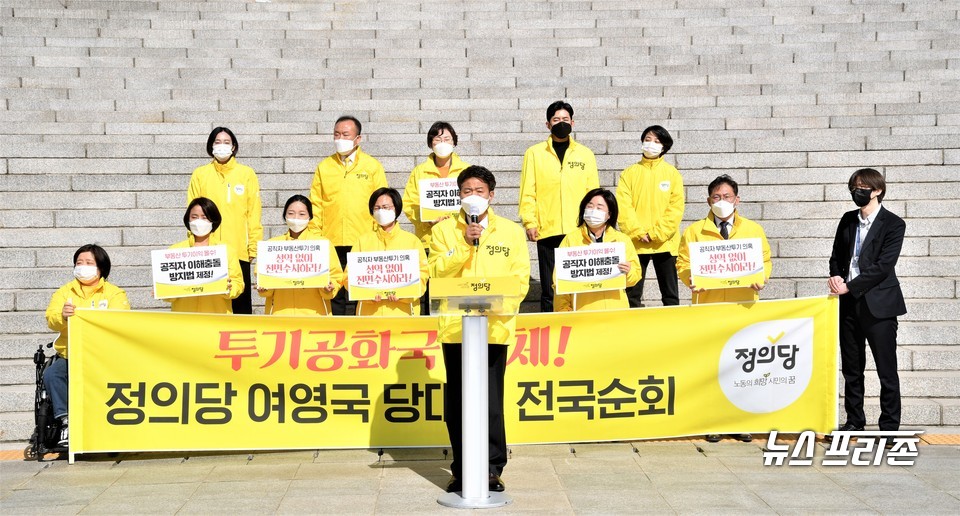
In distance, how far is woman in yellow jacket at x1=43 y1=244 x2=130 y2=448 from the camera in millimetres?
7914

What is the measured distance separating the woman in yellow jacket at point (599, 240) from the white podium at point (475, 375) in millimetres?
1677

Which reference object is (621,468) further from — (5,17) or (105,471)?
(5,17)

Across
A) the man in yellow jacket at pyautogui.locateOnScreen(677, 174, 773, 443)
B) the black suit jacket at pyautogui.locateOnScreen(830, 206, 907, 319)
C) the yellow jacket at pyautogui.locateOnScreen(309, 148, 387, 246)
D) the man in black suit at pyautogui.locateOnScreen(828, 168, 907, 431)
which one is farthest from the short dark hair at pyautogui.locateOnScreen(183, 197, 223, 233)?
the black suit jacket at pyautogui.locateOnScreen(830, 206, 907, 319)

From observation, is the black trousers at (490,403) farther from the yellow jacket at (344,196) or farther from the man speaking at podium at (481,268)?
the yellow jacket at (344,196)

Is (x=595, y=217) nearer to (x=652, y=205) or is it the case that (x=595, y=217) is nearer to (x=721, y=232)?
(x=721, y=232)

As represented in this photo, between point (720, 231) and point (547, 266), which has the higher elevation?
point (720, 231)

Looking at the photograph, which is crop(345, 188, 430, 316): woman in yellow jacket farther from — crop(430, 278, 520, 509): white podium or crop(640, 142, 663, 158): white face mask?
crop(640, 142, 663, 158): white face mask

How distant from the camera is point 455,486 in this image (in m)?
6.72

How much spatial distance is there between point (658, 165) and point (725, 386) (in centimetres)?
222

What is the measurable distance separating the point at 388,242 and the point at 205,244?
1434mm

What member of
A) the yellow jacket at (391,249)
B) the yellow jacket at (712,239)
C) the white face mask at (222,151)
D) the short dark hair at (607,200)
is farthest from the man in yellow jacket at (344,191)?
the yellow jacket at (712,239)

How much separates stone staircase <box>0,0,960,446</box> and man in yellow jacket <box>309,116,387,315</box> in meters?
1.84

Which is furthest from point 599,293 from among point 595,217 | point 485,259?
point 485,259

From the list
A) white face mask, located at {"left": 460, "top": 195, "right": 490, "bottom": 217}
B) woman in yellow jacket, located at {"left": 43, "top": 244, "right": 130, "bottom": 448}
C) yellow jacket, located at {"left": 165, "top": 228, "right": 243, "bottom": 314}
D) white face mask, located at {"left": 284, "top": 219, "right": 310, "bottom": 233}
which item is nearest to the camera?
white face mask, located at {"left": 460, "top": 195, "right": 490, "bottom": 217}
